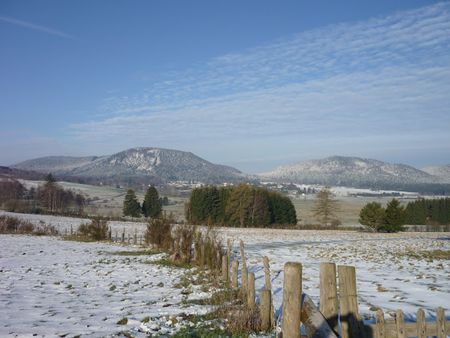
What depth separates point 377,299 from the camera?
1036 cm

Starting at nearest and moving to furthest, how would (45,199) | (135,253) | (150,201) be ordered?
1. (135,253)
2. (150,201)
3. (45,199)

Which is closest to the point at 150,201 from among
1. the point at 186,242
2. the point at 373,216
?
the point at 373,216

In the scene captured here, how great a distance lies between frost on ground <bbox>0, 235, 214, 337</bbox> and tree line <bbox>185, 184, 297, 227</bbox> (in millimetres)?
53680

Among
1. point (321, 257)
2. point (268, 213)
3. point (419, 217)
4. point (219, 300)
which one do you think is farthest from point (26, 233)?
point (419, 217)

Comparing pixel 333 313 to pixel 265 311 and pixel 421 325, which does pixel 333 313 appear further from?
pixel 265 311

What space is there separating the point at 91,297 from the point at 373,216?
58.3 metres

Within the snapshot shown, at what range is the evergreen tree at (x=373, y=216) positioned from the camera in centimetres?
6188

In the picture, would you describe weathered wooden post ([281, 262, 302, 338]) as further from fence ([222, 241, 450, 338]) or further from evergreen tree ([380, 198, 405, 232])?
evergreen tree ([380, 198, 405, 232])

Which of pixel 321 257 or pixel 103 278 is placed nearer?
pixel 103 278

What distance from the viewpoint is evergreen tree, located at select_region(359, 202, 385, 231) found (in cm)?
6188

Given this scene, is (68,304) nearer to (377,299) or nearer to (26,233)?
(377,299)

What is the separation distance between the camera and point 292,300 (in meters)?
4.91

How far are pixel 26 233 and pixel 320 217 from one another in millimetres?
56012

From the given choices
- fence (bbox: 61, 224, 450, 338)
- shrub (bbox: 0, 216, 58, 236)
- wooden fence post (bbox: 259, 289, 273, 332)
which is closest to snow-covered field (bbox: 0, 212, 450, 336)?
wooden fence post (bbox: 259, 289, 273, 332)
